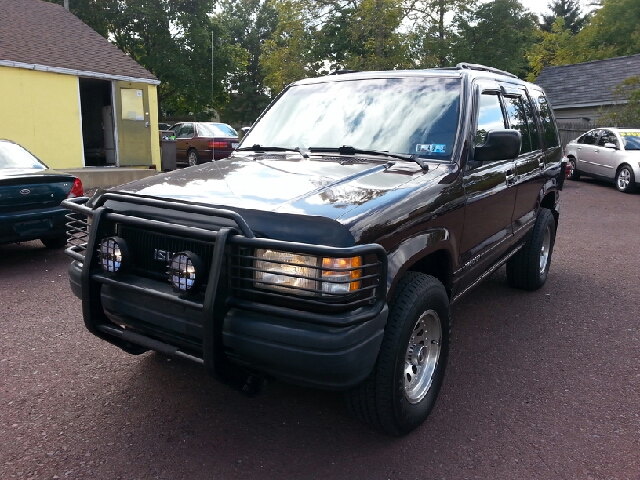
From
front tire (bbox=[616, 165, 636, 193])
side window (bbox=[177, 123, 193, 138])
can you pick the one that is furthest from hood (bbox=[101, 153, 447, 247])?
side window (bbox=[177, 123, 193, 138])

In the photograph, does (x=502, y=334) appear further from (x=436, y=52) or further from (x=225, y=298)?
(x=436, y=52)

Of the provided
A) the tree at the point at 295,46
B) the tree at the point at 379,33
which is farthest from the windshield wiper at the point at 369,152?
the tree at the point at 295,46

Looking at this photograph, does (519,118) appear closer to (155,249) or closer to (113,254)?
(155,249)

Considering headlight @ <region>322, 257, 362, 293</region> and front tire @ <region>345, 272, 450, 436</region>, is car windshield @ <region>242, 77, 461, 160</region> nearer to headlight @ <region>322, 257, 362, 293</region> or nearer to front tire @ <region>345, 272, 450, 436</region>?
front tire @ <region>345, 272, 450, 436</region>

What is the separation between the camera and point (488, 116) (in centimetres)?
427

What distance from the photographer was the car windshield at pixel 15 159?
23.6ft

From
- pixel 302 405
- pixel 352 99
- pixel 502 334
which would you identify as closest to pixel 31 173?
pixel 352 99

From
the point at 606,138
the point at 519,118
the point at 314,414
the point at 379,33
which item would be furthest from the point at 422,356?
the point at 379,33

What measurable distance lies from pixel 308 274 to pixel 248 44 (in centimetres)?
5304

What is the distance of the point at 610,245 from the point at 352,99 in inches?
236

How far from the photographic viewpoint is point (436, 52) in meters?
27.7

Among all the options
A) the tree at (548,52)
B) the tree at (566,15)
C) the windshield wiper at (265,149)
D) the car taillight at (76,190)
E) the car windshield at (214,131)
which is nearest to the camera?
the windshield wiper at (265,149)

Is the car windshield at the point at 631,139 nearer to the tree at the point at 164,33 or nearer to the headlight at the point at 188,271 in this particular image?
the headlight at the point at 188,271

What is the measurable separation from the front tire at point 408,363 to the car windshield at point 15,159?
5967 millimetres
